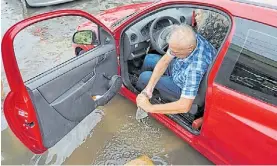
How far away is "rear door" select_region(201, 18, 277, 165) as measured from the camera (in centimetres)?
208

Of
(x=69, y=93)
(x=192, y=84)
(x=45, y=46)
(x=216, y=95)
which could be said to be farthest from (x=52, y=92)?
(x=45, y=46)

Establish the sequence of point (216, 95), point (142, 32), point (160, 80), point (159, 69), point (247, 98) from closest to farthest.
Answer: point (247, 98) < point (216, 95) < point (159, 69) < point (160, 80) < point (142, 32)

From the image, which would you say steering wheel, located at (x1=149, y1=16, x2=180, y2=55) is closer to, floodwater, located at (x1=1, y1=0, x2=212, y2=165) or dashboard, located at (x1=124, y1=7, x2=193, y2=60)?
dashboard, located at (x1=124, y1=7, x2=193, y2=60)

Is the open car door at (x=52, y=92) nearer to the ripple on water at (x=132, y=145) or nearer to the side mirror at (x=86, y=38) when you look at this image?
the side mirror at (x=86, y=38)

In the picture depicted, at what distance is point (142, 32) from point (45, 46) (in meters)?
2.74

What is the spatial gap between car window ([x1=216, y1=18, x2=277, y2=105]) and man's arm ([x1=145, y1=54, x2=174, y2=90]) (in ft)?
2.25

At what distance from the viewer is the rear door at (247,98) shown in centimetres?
208

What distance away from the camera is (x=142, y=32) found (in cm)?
344

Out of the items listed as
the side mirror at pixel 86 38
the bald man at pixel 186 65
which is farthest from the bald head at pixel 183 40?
the side mirror at pixel 86 38

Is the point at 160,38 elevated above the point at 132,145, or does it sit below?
above

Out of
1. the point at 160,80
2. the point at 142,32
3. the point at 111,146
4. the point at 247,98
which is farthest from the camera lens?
the point at 142,32

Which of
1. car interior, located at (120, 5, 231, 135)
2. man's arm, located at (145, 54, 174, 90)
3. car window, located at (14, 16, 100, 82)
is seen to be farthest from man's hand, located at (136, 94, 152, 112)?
car window, located at (14, 16, 100, 82)

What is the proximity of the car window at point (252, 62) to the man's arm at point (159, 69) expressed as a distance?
686 millimetres

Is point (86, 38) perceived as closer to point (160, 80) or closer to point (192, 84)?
point (160, 80)
